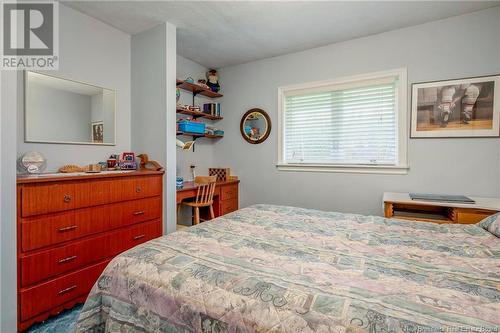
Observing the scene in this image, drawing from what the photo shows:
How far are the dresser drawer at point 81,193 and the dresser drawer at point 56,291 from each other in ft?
1.71

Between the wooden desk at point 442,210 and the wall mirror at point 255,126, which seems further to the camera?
the wall mirror at point 255,126

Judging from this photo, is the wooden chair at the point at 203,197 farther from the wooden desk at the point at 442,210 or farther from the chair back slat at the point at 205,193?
the wooden desk at the point at 442,210

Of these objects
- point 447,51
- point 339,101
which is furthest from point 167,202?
point 447,51

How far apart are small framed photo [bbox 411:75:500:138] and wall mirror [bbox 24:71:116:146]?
133 inches

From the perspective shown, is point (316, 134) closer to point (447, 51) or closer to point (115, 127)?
point (447, 51)

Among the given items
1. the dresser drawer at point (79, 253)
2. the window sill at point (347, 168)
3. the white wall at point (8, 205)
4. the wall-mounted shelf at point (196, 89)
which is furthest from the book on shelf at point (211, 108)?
the white wall at point (8, 205)

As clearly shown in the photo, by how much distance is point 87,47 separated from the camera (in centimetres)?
248

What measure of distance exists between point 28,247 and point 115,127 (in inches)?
58.9

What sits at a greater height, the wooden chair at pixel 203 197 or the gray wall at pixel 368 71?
the gray wall at pixel 368 71

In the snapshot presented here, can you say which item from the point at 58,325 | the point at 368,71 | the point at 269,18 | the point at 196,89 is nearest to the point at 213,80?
the point at 196,89

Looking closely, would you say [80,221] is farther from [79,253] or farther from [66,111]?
[66,111]

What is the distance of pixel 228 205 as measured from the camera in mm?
3635

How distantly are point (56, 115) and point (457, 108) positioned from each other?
12.9 ft

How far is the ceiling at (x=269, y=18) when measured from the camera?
230 cm
